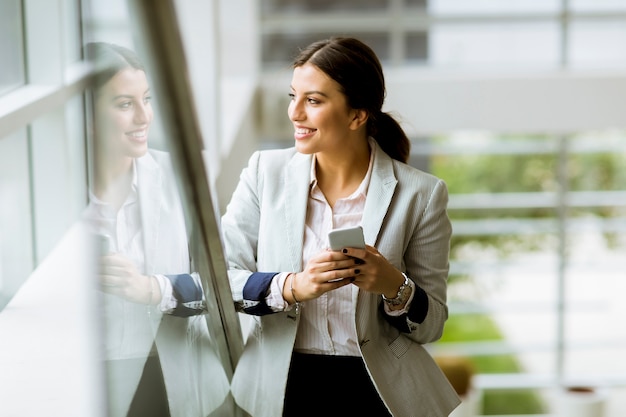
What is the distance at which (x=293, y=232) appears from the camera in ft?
9.44

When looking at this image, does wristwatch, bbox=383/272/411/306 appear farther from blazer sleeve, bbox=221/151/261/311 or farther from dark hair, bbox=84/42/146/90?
dark hair, bbox=84/42/146/90

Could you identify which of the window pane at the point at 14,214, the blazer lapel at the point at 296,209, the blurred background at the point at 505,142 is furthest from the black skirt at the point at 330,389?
the blurred background at the point at 505,142

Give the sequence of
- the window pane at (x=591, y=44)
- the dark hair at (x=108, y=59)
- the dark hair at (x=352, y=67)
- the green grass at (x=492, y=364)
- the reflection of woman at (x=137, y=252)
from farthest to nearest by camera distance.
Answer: the green grass at (x=492, y=364), the window pane at (x=591, y=44), the dark hair at (x=352, y=67), the reflection of woman at (x=137, y=252), the dark hair at (x=108, y=59)

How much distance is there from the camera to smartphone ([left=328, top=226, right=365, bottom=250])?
2615 mm

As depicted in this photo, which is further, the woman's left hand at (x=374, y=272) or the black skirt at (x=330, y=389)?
the black skirt at (x=330, y=389)

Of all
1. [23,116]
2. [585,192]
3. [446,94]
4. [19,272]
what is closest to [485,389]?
[585,192]

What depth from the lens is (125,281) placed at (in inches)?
78.8

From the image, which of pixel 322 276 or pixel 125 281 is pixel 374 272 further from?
pixel 125 281

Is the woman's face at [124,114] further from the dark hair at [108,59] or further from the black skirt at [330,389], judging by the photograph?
the black skirt at [330,389]

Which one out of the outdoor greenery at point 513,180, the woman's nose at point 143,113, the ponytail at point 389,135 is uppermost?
the woman's nose at point 143,113

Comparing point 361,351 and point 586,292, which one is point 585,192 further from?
point 361,351

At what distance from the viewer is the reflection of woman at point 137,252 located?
5.93 feet

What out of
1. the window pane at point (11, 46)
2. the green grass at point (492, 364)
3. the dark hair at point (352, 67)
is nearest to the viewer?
the dark hair at point (352, 67)

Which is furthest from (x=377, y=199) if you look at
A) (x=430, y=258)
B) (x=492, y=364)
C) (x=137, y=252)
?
(x=492, y=364)
